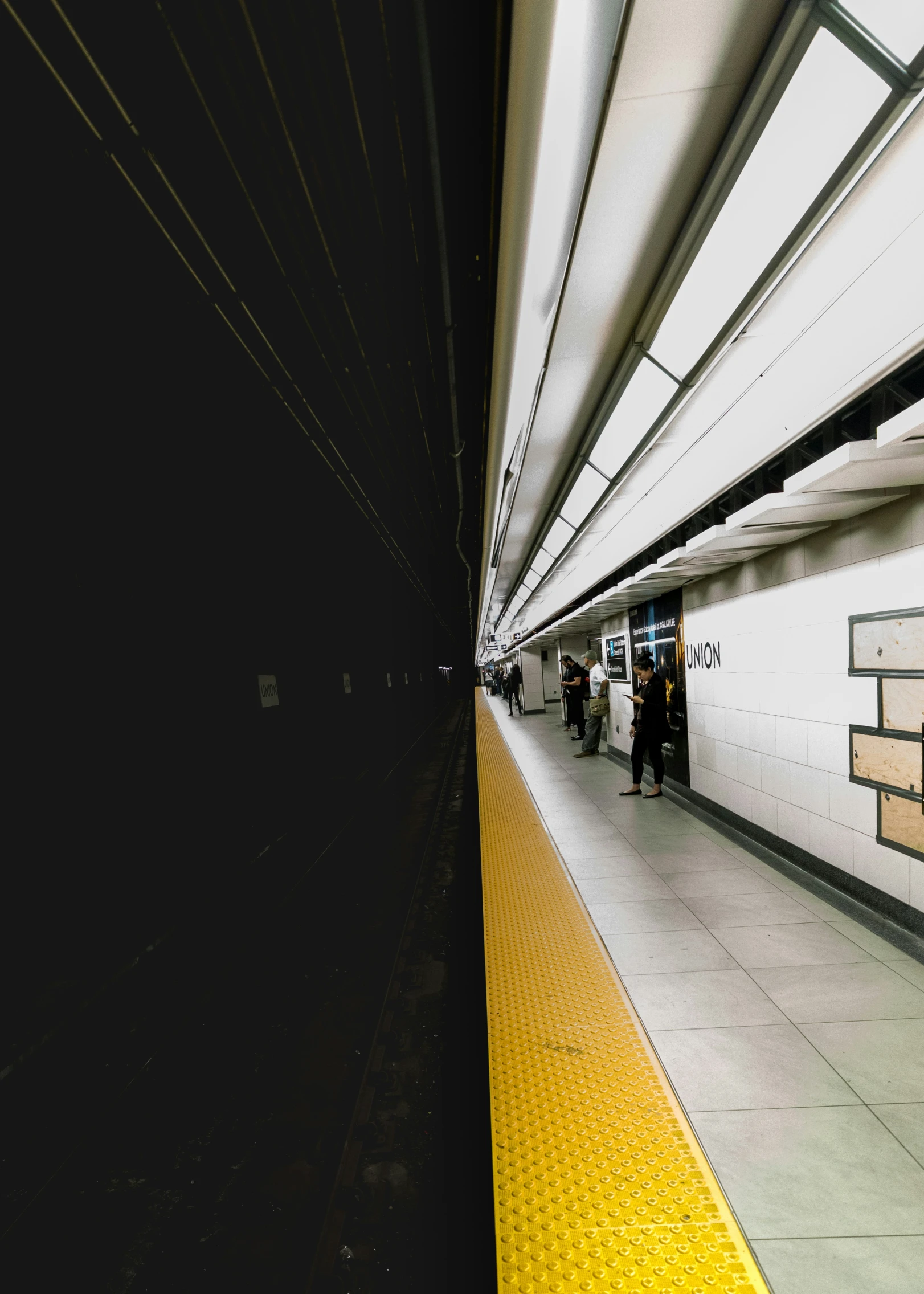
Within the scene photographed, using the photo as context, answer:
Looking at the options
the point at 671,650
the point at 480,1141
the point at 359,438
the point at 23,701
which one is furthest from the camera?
the point at 671,650

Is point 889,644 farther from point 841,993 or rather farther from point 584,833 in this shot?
point 584,833

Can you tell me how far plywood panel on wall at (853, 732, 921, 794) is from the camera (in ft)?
10.2

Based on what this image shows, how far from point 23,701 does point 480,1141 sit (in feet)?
9.56

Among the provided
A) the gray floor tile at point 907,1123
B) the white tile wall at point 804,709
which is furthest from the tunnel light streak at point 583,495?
the gray floor tile at point 907,1123

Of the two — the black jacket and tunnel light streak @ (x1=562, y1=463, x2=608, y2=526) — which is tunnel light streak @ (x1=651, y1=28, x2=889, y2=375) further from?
the black jacket

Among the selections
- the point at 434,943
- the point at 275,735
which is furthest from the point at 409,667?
the point at 434,943

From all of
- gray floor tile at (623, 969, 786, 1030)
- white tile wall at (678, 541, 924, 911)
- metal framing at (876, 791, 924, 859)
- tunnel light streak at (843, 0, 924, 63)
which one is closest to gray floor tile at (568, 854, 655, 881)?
white tile wall at (678, 541, 924, 911)

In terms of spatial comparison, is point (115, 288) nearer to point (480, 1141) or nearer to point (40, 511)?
point (40, 511)

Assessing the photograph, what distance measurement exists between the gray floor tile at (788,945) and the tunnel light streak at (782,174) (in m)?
3.28

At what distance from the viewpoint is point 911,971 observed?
2848 millimetres

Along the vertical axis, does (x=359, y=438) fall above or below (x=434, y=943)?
above

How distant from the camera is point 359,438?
575 cm

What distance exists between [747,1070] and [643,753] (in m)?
4.62

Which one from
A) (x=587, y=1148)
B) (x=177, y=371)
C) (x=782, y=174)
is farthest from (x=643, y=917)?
(x=177, y=371)
